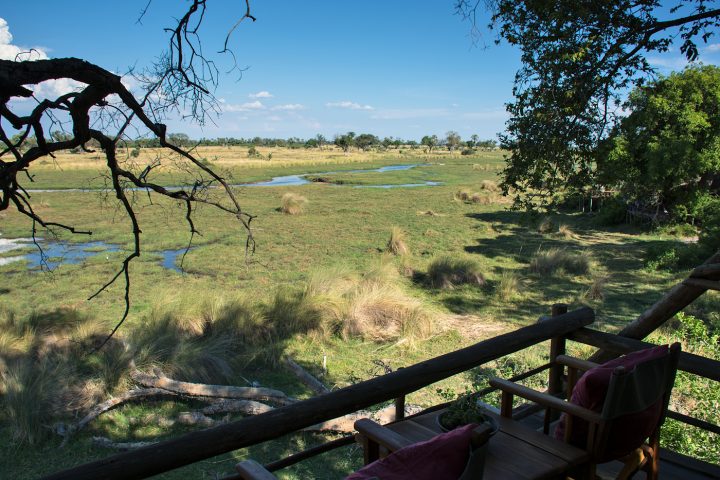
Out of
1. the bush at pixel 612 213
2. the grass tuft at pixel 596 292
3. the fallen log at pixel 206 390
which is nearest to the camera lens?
the fallen log at pixel 206 390

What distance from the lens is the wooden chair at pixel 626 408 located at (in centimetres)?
193

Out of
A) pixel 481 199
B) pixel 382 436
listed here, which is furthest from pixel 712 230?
pixel 481 199

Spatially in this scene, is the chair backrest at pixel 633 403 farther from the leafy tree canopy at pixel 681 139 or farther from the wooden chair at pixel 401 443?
the leafy tree canopy at pixel 681 139

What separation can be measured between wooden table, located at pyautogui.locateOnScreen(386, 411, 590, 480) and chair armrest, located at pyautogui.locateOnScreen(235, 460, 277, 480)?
0.76 metres

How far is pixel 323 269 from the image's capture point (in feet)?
36.5

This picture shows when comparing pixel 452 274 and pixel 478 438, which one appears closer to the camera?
pixel 478 438

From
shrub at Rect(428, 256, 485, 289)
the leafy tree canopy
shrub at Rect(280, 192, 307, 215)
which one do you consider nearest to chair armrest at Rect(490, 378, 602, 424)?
shrub at Rect(428, 256, 485, 289)

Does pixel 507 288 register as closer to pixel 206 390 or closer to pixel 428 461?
pixel 206 390

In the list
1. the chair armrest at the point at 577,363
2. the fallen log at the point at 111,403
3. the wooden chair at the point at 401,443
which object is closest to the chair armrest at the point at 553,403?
the wooden chair at the point at 401,443

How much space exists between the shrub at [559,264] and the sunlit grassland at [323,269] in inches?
5.0

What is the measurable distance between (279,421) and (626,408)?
4.14ft

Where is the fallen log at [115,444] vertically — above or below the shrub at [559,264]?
below

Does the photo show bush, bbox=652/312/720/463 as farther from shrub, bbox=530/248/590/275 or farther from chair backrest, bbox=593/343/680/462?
shrub, bbox=530/248/590/275

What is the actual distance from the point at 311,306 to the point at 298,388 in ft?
7.04
